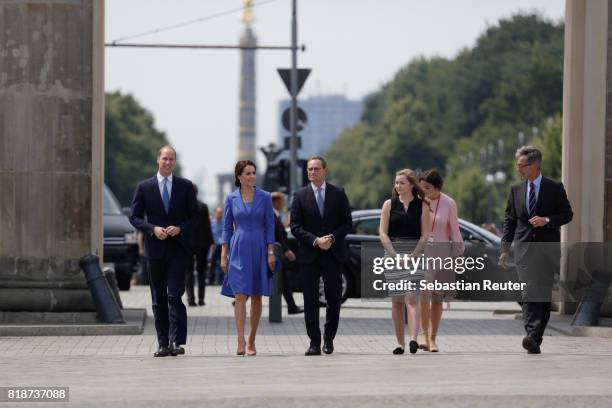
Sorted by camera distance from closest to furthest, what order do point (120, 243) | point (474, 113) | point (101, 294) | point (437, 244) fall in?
1. point (437, 244)
2. point (101, 294)
3. point (120, 243)
4. point (474, 113)

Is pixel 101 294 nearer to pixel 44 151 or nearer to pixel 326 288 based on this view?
pixel 44 151

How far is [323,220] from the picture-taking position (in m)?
15.9

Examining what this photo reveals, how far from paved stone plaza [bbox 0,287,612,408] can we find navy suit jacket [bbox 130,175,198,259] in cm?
97

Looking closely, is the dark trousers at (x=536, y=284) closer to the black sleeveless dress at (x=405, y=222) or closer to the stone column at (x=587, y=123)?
the black sleeveless dress at (x=405, y=222)

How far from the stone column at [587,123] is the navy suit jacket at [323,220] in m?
4.70

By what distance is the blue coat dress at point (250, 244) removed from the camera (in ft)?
51.9

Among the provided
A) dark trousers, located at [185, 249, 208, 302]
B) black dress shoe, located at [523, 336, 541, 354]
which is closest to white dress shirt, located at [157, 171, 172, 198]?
black dress shoe, located at [523, 336, 541, 354]

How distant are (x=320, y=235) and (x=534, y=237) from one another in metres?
1.89

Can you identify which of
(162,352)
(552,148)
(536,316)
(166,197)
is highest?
(166,197)

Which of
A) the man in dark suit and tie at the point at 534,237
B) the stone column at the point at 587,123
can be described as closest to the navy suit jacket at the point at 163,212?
the man in dark suit and tie at the point at 534,237

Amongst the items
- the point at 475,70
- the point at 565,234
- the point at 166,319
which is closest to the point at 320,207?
the point at 166,319

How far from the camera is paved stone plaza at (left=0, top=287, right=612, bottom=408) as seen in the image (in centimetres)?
1122

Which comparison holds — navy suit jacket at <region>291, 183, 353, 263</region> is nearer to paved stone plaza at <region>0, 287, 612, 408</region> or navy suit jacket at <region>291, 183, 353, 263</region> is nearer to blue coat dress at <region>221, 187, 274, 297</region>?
blue coat dress at <region>221, 187, 274, 297</region>

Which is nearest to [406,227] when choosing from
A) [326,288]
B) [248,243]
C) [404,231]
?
[404,231]
